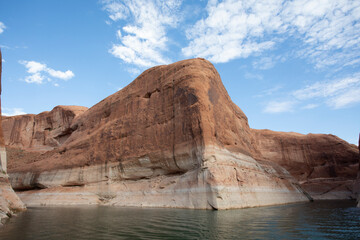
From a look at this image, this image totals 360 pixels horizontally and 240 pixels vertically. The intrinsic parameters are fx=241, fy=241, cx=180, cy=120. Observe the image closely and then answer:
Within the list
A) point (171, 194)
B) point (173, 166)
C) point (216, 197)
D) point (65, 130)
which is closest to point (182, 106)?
point (173, 166)

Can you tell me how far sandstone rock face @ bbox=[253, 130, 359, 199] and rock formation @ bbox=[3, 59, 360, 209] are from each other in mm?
16050

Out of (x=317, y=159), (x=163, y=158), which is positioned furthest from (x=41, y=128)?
(x=317, y=159)

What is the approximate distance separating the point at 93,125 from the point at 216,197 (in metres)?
20.8

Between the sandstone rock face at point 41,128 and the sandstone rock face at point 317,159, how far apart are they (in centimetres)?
3736

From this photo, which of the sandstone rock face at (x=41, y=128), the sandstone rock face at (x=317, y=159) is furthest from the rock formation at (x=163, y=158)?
the sandstone rock face at (x=317, y=159)

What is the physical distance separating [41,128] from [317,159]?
183 feet

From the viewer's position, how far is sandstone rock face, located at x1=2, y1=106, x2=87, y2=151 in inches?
1821

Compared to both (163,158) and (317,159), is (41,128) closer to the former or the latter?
(163,158)

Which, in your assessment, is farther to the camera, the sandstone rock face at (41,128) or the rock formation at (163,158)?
the sandstone rock face at (41,128)

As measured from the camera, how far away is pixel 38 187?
1058 inches

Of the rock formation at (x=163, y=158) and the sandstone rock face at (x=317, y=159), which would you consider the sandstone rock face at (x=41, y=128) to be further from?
the sandstone rock face at (x=317, y=159)

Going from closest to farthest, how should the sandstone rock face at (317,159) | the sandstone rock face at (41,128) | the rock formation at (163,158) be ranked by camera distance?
1. the rock formation at (163,158)
2. the sandstone rock face at (317,159)
3. the sandstone rock face at (41,128)

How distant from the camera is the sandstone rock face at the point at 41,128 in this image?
1821 inches

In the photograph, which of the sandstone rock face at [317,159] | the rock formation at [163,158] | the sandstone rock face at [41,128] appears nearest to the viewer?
the rock formation at [163,158]
